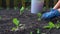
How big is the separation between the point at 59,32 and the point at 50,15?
57 centimetres

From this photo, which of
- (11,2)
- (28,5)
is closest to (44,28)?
(28,5)

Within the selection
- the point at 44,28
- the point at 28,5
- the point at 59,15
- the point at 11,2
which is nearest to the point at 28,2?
the point at 28,5

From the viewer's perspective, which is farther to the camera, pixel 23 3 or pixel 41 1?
pixel 23 3

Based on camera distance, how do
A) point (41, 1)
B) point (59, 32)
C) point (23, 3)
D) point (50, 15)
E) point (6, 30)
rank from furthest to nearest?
point (23, 3) < point (41, 1) < point (50, 15) < point (6, 30) < point (59, 32)

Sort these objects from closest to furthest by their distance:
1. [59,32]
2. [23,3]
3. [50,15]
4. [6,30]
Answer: [59,32]
[6,30]
[50,15]
[23,3]

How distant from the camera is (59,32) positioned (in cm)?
179

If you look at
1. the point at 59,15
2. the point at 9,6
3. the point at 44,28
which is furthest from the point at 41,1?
the point at 9,6

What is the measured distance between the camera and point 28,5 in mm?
4359

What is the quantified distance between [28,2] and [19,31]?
263cm

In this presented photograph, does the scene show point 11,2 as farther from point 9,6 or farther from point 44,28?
point 44,28

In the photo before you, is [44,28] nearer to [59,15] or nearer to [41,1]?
[59,15]

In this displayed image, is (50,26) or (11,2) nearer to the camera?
(50,26)

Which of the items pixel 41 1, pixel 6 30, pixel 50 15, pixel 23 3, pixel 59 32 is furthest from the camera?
pixel 23 3

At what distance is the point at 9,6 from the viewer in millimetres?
4496
